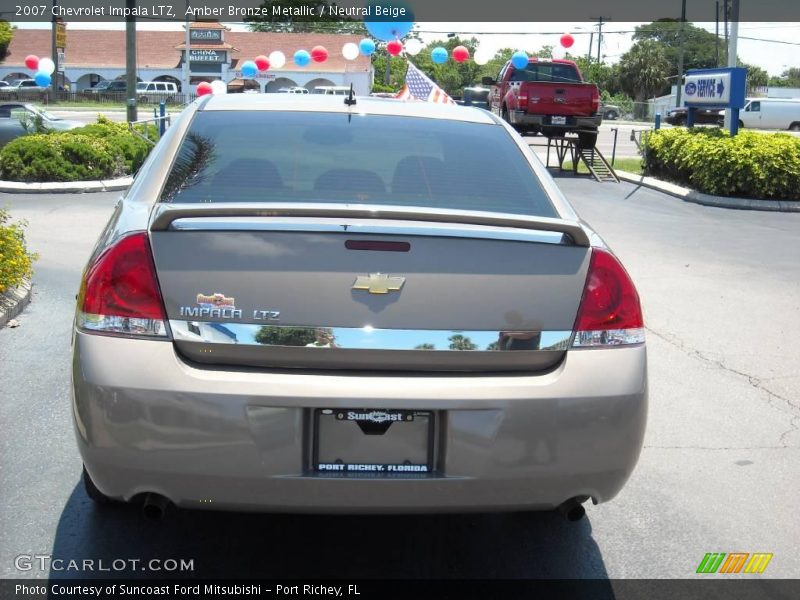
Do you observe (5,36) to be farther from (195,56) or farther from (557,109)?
(557,109)

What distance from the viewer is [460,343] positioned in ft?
10.2

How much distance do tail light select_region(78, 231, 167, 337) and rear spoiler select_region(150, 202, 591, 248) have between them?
0.38 feet

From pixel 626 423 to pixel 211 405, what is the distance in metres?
1.39

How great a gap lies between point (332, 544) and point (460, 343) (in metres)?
1.26

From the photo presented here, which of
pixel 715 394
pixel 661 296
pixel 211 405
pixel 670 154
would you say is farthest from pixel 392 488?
pixel 670 154

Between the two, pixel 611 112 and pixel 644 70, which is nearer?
pixel 611 112

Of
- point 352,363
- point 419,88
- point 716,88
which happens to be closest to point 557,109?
point 716,88

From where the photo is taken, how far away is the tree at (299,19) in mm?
82938

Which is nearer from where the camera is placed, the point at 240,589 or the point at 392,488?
the point at 392,488

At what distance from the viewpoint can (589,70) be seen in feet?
270

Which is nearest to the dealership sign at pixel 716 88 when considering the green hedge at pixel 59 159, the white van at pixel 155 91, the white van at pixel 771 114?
the green hedge at pixel 59 159

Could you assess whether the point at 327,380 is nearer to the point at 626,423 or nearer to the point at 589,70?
the point at 626,423

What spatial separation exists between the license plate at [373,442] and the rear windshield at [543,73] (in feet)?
65.8

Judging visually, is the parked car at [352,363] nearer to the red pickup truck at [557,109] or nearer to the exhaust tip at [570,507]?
the exhaust tip at [570,507]
